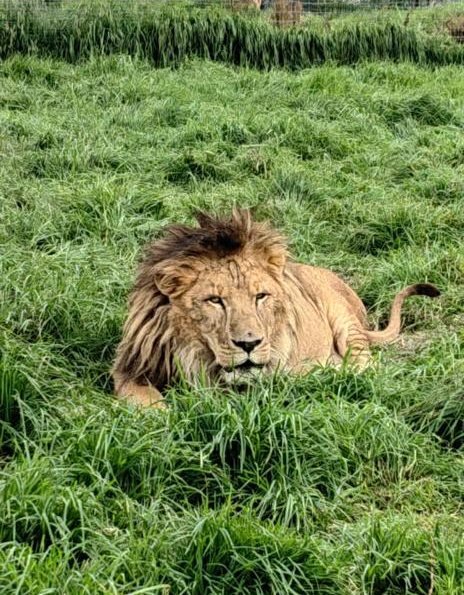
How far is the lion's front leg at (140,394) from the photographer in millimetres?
4422

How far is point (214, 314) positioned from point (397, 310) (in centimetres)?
156

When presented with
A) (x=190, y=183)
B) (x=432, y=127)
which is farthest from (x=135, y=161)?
(x=432, y=127)

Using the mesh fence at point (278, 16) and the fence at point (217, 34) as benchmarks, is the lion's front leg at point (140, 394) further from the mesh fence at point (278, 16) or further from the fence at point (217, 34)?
the mesh fence at point (278, 16)

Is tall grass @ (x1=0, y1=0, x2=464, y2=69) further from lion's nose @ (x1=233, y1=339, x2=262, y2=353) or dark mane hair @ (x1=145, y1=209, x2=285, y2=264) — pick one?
lion's nose @ (x1=233, y1=339, x2=262, y2=353)

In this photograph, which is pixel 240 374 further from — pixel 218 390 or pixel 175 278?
pixel 175 278

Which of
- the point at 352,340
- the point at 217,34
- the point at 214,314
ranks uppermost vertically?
the point at 214,314

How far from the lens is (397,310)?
5805mm

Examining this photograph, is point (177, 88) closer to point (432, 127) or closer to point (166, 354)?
Answer: point (432, 127)

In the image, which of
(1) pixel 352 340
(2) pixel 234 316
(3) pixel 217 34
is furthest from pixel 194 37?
(2) pixel 234 316

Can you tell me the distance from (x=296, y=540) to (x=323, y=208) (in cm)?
464

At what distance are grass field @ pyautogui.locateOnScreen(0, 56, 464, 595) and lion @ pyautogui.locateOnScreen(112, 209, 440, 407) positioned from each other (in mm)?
147

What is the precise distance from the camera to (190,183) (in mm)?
8227

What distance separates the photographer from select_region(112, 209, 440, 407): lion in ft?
14.8

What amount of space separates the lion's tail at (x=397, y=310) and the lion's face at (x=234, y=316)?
3.05 feet
